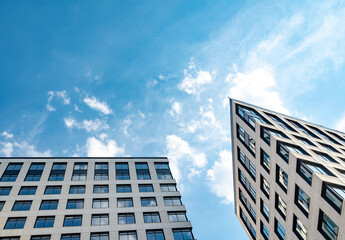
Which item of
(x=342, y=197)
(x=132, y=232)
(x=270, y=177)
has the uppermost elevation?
(x=132, y=232)

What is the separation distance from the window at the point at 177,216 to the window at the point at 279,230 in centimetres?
1240

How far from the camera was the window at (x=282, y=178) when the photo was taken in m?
27.6

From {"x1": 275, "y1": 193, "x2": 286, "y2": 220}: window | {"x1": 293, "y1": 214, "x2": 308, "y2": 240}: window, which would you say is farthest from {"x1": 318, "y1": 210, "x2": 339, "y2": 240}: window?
{"x1": 275, "y1": 193, "x2": 286, "y2": 220}: window

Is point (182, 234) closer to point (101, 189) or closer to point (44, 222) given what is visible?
point (101, 189)

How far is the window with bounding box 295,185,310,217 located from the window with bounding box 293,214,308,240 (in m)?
1.63

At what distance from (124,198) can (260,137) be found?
22.0 meters

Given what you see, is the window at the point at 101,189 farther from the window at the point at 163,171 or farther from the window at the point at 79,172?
the window at the point at 163,171

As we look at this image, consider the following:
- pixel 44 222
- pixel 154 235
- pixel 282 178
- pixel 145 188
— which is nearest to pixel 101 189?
pixel 145 188

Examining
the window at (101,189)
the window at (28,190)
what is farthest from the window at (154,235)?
the window at (28,190)

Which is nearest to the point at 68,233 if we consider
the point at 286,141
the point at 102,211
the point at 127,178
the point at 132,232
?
the point at 102,211

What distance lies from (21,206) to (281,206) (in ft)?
111

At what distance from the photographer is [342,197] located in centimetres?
2000

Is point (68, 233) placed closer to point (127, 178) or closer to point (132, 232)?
point (132, 232)

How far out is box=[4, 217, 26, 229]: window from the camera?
31542 mm
